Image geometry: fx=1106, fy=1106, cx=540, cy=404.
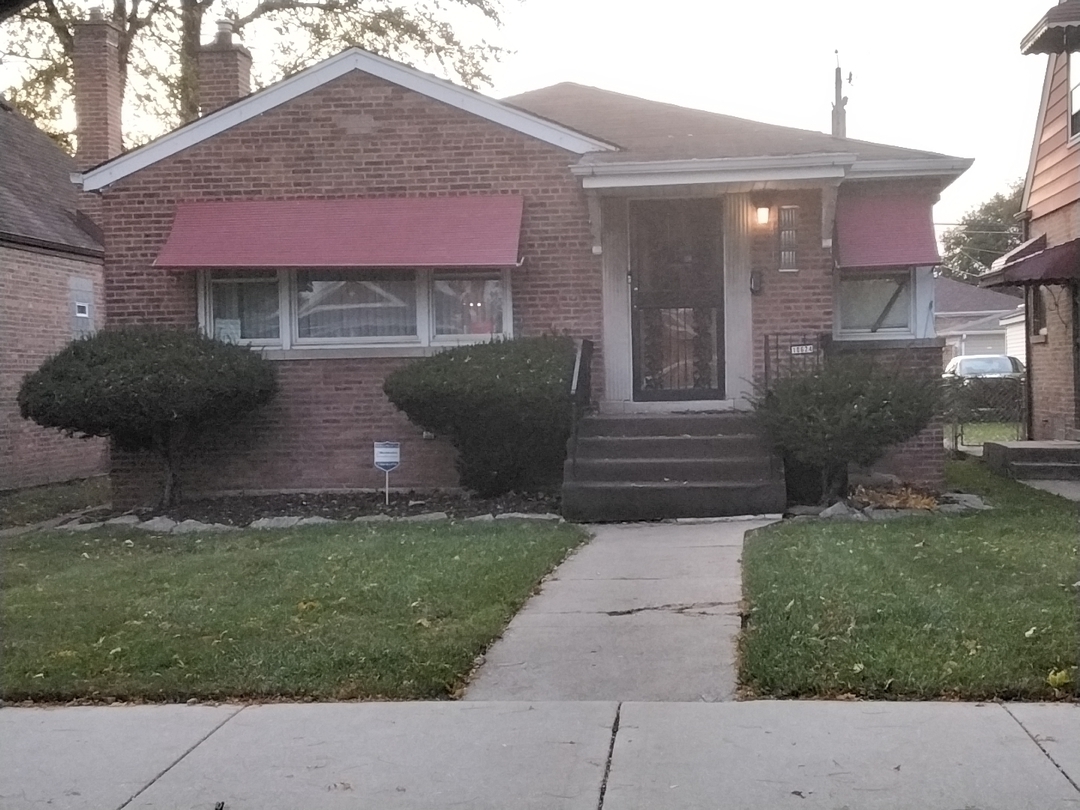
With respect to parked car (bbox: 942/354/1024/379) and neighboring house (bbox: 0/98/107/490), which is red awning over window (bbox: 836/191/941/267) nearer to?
neighboring house (bbox: 0/98/107/490)

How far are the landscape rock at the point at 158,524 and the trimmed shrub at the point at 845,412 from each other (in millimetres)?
5385

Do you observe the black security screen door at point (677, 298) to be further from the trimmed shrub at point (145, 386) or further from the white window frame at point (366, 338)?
the trimmed shrub at point (145, 386)

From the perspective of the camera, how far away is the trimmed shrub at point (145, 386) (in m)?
9.94

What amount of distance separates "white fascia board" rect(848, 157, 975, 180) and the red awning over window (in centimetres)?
33

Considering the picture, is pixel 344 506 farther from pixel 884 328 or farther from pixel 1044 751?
pixel 1044 751

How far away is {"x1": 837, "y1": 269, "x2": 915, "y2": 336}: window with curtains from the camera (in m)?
11.5

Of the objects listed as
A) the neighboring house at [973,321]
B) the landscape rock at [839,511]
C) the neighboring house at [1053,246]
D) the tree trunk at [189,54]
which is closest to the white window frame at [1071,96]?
the neighboring house at [1053,246]

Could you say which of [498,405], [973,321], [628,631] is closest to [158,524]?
[498,405]

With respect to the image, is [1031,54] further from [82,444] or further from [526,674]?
[82,444]

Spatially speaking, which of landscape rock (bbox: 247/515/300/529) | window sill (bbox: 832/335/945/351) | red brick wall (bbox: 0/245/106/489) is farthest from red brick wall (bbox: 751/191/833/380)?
red brick wall (bbox: 0/245/106/489)

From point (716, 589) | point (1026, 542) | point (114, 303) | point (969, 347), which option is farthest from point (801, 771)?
point (969, 347)

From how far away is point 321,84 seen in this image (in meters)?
11.4

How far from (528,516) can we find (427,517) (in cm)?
92

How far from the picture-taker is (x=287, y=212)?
37.1 feet
